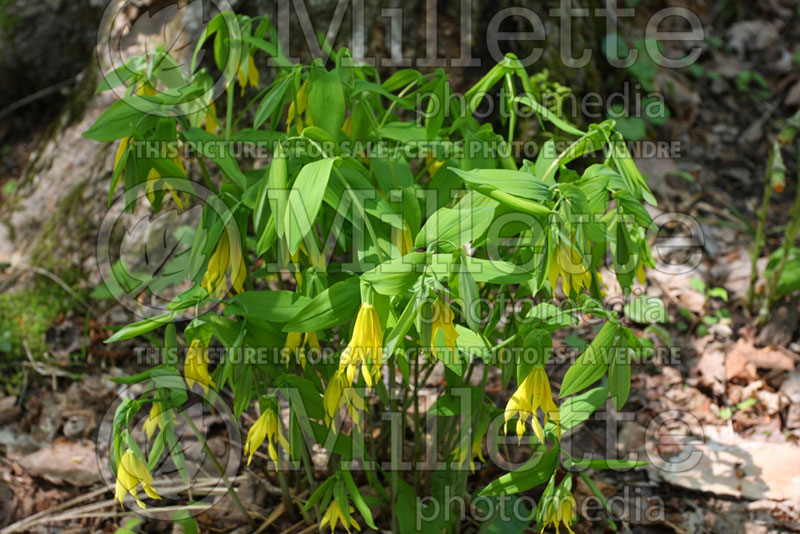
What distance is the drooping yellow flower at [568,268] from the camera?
117cm

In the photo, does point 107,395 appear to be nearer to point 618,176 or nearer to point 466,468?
point 466,468

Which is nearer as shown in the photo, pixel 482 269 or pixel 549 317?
pixel 482 269

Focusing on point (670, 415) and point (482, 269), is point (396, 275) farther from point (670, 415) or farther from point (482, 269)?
point (670, 415)

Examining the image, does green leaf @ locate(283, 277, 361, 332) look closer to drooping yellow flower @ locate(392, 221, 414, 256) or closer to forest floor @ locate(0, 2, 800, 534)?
drooping yellow flower @ locate(392, 221, 414, 256)

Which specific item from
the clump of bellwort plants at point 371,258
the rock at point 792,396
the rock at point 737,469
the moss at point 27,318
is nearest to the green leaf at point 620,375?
the clump of bellwort plants at point 371,258

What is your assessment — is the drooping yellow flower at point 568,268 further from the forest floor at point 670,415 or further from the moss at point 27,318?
the moss at point 27,318

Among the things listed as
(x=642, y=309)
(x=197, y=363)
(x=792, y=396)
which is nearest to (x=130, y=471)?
(x=197, y=363)

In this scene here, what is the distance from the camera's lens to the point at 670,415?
7.48 ft

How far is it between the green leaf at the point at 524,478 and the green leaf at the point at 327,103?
760mm

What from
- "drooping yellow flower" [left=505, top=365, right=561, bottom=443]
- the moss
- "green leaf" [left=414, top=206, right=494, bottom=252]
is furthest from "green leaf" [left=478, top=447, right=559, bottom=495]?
the moss

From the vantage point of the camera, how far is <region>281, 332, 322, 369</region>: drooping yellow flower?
143 centimetres

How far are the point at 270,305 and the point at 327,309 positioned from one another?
0.51 ft

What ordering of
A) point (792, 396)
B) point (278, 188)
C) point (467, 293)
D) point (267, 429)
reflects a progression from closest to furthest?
point (467, 293), point (278, 188), point (267, 429), point (792, 396)

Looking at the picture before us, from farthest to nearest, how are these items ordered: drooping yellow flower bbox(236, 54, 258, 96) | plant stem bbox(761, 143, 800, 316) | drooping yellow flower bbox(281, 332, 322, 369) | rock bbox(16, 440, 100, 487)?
plant stem bbox(761, 143, 800, 316) < rock bbox(16, 440, 100, 487) < drooping yellow flower bbox(236, 54, 258, 96) < drooping yellow flower bbox(281, 332, 322, 369)
